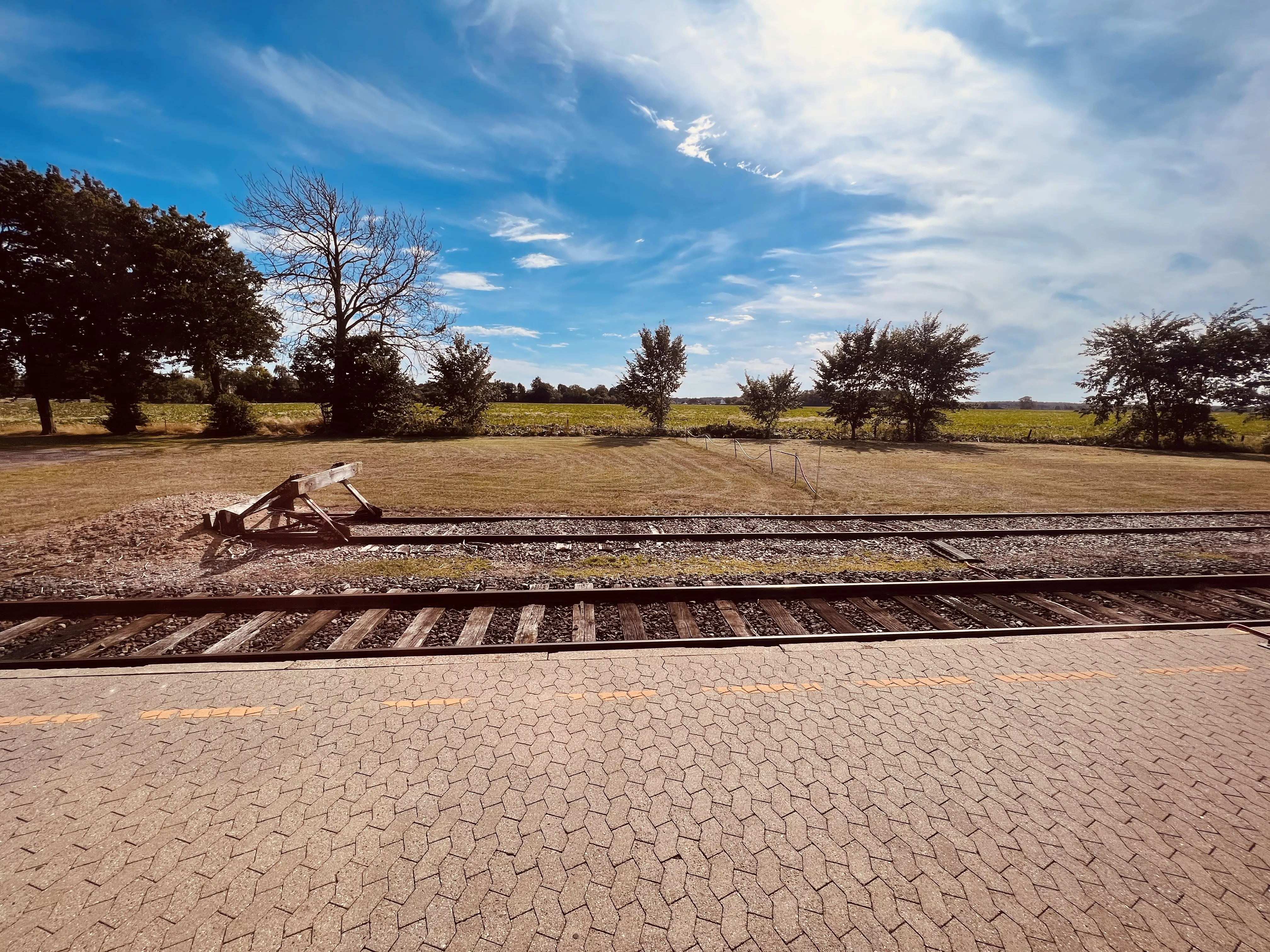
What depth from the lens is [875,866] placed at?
3248 mm

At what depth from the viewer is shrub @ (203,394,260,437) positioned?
31031 millimetres

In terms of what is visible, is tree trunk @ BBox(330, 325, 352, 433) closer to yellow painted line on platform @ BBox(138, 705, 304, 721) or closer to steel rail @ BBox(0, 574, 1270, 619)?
steel rail @ BBox(0, 574, 1270, 619)

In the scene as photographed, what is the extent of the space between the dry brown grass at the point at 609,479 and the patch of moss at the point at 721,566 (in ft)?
13.1

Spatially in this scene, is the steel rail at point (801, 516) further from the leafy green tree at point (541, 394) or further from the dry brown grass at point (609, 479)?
the leafy green tree at point (541, 394)

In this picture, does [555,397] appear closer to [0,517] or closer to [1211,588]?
[0,517]

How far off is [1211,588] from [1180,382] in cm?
4225

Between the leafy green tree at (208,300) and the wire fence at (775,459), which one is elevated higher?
the leafy green tree at (208,300)

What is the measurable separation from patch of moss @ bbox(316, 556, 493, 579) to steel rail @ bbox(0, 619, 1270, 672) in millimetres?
2765

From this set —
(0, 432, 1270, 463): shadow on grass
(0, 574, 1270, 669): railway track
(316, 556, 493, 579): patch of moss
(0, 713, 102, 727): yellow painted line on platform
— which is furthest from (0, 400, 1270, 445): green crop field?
(0, 713, 102, 727): yellow painted line on platform

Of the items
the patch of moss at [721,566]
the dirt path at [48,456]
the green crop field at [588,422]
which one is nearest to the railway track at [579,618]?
the patch of moss at [721,566]

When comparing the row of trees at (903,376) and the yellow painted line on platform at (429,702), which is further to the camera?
the row of trees at (903,376)

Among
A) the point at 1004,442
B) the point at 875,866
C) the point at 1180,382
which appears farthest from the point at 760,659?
the point at 1180,382

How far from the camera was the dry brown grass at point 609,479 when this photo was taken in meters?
14.3

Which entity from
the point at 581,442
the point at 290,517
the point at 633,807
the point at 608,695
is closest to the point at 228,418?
the point at 581,442
